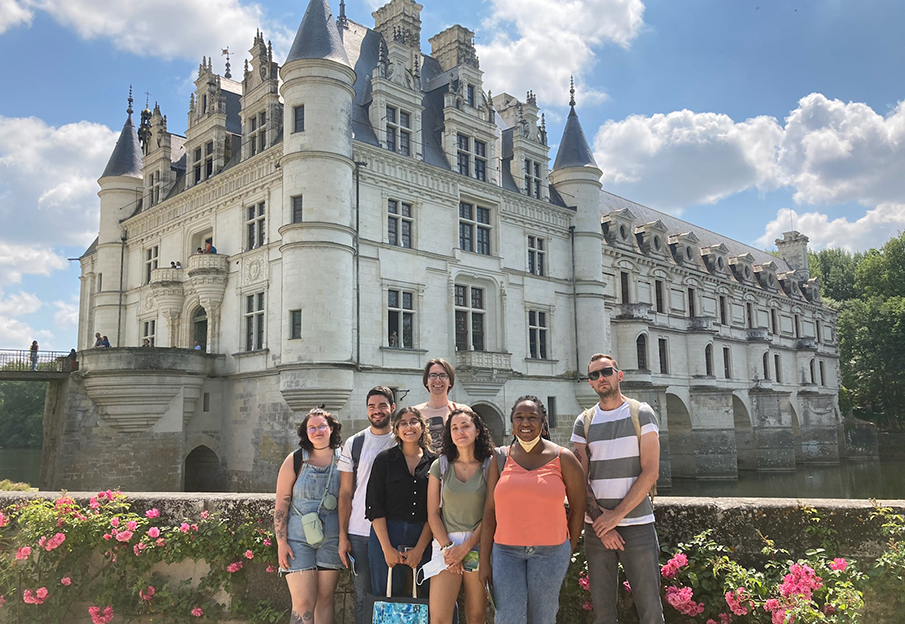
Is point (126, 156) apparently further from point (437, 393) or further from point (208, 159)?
point (437, 393)

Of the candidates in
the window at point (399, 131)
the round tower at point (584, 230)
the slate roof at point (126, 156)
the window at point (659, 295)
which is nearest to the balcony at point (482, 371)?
the round tower at point (584, 230)

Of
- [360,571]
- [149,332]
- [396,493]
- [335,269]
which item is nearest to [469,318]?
[335,269]

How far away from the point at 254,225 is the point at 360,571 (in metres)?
19.1

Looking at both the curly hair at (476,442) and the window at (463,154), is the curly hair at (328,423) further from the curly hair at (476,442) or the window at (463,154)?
the window at (463,154)

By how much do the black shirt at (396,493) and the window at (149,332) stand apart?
24007 millimetres

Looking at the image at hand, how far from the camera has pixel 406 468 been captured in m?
4.78

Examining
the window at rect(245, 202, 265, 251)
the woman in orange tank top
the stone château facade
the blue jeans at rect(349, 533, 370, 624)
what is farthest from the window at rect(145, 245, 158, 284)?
the woman in orange tank top

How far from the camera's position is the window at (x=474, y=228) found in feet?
81.3

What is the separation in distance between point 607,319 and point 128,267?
20.8 m

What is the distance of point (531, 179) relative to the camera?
27.7 metres

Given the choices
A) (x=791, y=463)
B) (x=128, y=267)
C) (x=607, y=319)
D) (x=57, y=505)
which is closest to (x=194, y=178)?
(x=128, y=267)

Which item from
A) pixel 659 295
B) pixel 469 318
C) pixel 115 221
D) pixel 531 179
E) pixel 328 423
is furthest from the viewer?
pixel 659 295

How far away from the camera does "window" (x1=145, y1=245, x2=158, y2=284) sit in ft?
88.7

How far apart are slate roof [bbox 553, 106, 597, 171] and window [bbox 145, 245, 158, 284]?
16.7m
